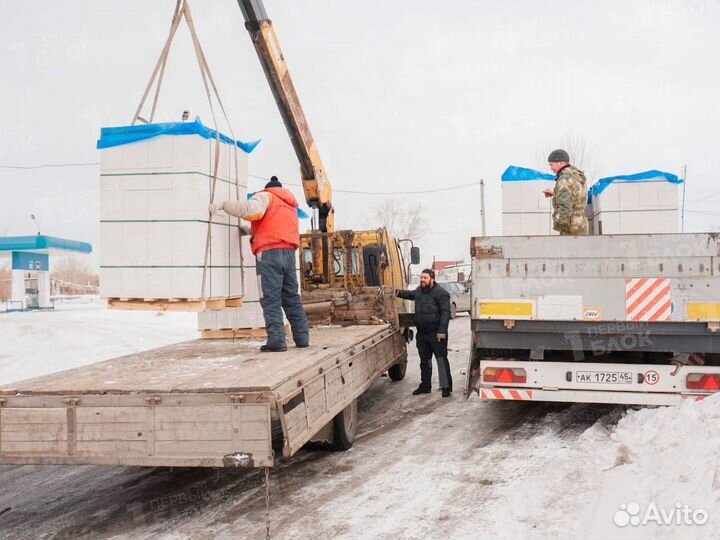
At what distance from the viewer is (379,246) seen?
879 centimetres

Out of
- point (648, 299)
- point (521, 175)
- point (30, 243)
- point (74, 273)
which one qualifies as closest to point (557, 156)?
point (521, 175)

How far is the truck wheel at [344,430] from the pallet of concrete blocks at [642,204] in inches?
139

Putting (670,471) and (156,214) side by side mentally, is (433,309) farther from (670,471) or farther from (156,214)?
(670,471)

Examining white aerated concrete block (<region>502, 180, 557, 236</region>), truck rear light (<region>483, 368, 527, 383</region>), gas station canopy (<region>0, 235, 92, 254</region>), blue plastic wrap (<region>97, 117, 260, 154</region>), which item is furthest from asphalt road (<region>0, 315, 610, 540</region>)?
gas station canopy (<region>0, 235, 92, 254</region>)

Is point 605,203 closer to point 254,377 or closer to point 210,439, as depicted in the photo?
point 254,377

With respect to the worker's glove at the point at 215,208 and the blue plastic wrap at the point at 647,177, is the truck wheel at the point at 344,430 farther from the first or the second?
the blue plastic wrap at the point at 647,177

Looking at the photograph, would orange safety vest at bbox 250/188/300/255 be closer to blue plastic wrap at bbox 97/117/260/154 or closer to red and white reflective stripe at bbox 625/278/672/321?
blue plastic wrap at bbox 97/117/260/154

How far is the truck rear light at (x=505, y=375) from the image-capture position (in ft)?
19.9

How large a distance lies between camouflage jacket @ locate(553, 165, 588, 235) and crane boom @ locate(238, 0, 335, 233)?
336 cm

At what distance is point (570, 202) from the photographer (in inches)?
245

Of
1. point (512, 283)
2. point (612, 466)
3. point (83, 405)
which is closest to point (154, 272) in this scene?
point (83, 405)

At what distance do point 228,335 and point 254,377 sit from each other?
3041mm

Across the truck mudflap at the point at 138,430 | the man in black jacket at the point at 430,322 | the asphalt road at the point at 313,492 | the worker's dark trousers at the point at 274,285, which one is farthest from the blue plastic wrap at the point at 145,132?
the man in black jacket at the point at 430,322

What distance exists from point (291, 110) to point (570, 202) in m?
3.53
